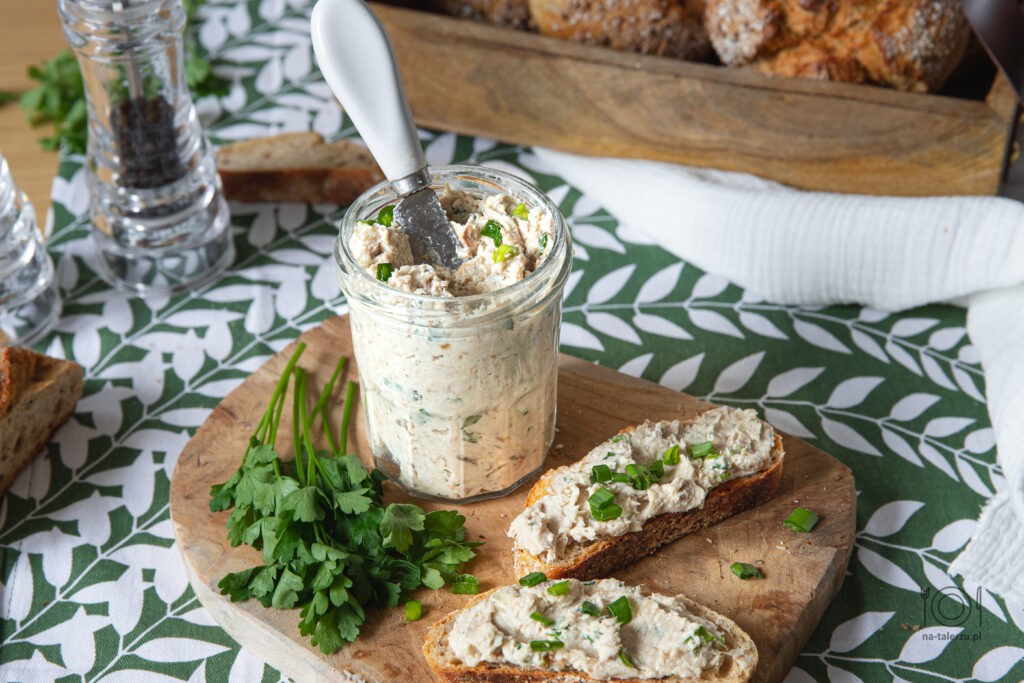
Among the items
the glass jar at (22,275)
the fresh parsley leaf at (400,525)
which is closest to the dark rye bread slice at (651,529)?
the fresh parsley leaf at (400,525)

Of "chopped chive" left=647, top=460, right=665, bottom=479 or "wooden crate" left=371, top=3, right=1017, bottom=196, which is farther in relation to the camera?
"wooden crate" left=371, top=3, right=1017, bottom=196

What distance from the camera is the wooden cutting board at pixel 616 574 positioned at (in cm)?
221

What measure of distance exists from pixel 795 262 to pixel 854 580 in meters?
1.05

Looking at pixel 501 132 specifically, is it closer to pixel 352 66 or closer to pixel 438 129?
pixel 438 129

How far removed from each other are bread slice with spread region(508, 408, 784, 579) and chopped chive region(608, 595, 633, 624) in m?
0.17

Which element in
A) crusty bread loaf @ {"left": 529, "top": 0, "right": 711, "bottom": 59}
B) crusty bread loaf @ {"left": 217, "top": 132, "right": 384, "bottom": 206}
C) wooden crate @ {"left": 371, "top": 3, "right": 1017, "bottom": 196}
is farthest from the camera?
crusty bread loaf @ {"left": 217, "top": 132, "right": 384, "bottom": 206}

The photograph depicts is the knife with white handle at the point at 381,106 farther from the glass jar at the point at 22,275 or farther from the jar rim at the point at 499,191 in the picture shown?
the glass jar at the point at 22,275

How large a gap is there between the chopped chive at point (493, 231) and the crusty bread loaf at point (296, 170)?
1.35 meters

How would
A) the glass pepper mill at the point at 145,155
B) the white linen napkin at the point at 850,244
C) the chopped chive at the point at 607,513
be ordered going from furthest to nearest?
1. the white linen napkin at the point at 850,244
2. the glass pepper mill at the point at 145,155
3. the chopped chive at the point at 607,513

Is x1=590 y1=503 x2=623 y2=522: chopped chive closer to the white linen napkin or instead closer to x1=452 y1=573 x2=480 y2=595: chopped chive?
x1=452 y1=573 x2=480 y2=595: chopped chive

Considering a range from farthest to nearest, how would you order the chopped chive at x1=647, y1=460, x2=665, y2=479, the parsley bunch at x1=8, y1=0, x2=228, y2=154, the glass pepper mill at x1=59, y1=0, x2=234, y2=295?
the parsley bunch at x1=8, y1=0, x2=228, y2=154
the glass pepper mill at x1=59, y1=0, x2=234, y2=295
the chopped chive at x1=647, y1=460, x2=665, y2=479

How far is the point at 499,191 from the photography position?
95.3 inches

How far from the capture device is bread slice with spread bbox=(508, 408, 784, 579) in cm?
225

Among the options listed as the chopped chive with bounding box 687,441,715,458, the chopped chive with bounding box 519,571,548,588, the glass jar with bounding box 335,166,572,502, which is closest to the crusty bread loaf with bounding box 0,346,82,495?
the glass jar with bounding box 335,166,572,502
